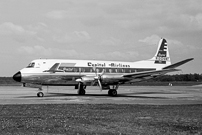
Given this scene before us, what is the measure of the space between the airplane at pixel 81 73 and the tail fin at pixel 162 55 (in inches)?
174

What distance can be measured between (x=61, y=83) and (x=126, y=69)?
29.6ft

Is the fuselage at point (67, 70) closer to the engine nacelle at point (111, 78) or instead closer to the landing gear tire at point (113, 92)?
the engine nacelle at point (111, 78)

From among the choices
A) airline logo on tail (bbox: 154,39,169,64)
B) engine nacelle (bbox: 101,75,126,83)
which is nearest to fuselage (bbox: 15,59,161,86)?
engine nacelle (bbox: 101,75,126,83)

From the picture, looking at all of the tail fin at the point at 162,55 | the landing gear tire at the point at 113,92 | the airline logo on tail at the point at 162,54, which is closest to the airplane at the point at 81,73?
the landing gear tire at the point at 113,92

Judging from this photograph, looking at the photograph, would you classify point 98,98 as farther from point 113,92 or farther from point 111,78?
point 113,92

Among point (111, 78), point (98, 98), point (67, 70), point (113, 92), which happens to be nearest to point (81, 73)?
point (67, 70)

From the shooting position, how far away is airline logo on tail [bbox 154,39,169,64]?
4097 cm

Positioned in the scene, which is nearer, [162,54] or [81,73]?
[81,73]

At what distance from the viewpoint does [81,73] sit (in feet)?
109

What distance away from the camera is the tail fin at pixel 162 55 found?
40894 millimetres

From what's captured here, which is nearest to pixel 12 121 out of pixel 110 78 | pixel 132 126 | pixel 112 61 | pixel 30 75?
pixel 132 126

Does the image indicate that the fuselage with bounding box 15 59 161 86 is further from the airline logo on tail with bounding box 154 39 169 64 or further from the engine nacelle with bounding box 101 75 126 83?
the airline logo on tail with bounding box 154 39 169 64

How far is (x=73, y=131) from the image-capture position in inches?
416

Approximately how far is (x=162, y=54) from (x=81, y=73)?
14.2 meters
